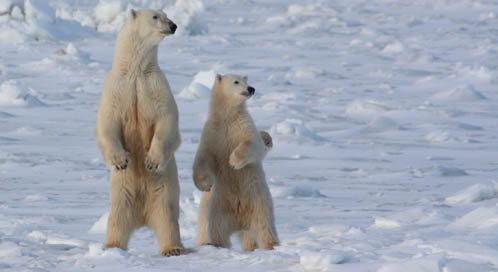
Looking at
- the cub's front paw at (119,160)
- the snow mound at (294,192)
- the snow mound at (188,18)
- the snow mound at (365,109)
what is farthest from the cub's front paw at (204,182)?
the snow mound at (188,18)

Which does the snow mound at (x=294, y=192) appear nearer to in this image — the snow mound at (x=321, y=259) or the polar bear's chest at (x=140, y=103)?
the polar bear's chest at (x=140, y=103)

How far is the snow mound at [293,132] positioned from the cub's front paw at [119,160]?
5993 millimetres

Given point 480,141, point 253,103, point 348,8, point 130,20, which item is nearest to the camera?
point 130,20

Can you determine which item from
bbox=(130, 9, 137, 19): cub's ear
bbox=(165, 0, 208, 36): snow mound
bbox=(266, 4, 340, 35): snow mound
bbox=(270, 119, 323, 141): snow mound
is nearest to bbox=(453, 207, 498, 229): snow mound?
bbox=(130, 9, 137, 19): cub's ear

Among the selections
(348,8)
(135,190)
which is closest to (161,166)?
(135,190)

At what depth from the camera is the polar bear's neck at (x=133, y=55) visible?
4496 mm

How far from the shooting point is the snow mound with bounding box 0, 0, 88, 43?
56.7 ft

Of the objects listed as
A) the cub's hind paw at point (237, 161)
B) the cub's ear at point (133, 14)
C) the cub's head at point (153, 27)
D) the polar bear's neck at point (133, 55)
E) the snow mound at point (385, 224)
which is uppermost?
the cub's ear at point (133, 14)

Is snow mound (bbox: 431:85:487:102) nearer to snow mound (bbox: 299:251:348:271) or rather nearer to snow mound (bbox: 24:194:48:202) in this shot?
snow mound (bbox: 24:194:48:202)

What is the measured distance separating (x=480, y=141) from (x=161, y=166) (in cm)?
729

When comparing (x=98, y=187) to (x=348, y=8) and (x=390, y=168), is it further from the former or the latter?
(x=348, y=8)

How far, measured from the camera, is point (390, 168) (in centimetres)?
920

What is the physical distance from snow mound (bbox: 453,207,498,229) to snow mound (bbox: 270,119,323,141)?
5.15 meters

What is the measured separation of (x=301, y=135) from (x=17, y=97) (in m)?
3.81
